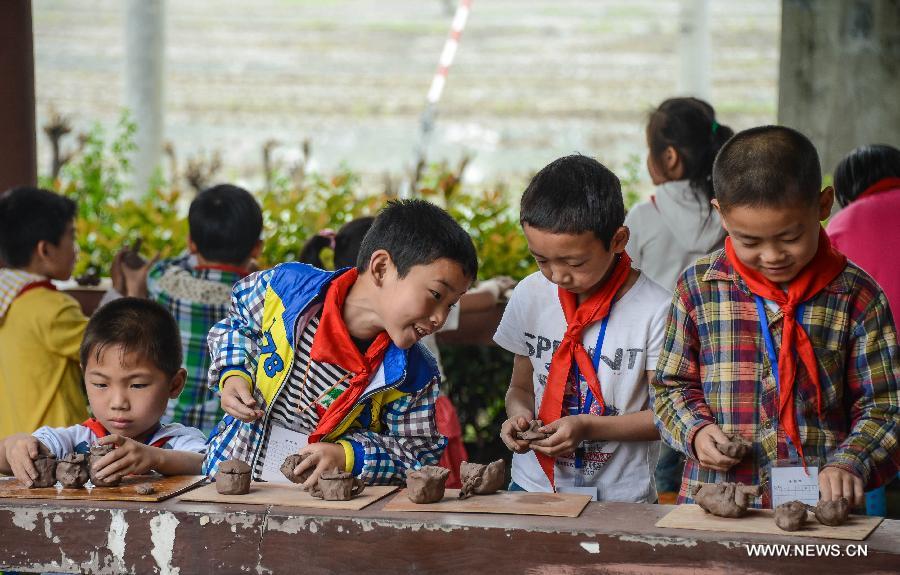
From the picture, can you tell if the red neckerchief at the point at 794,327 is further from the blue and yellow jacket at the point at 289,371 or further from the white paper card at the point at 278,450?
the white paper card at the point at 278,450

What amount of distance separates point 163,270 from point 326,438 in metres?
1.78

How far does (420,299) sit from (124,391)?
89 centimetres

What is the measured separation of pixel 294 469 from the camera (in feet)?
9.11

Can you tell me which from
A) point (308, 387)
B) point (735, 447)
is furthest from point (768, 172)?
point (308, 387)

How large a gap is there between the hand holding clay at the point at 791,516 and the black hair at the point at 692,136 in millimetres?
2226

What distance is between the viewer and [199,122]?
14484mm

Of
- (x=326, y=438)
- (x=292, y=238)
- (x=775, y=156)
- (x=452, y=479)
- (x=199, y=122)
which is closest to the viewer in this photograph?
(x=775, y=156)

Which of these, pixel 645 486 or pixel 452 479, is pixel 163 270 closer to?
pixel 452 479

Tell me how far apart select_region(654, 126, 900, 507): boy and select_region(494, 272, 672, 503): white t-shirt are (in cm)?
23

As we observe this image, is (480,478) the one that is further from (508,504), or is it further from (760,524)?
(760,524)

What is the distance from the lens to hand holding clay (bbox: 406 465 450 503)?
2.59m

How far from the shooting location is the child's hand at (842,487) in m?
2.52

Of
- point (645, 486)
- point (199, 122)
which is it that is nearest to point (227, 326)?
point (645, 486)

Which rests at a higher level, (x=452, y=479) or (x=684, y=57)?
(x=684, y=57)
